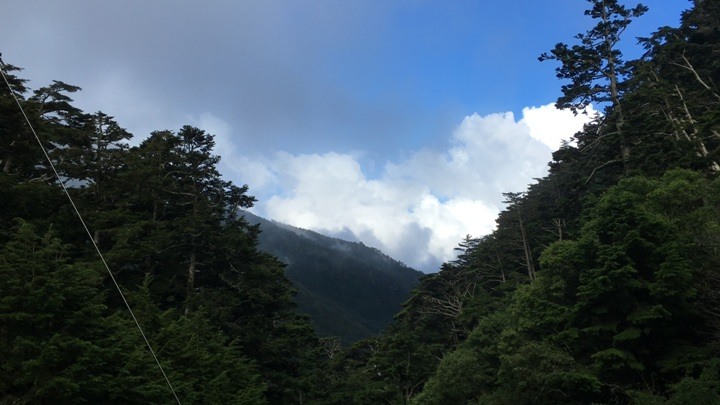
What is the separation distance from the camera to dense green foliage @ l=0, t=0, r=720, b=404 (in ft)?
39.1

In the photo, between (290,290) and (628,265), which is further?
(290,290)

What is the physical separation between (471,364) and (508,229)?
17767 millimetres

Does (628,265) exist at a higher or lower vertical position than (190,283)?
higher

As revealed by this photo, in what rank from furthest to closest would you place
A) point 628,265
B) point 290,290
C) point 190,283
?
point 290,290 < point 190,283 < point 628,265

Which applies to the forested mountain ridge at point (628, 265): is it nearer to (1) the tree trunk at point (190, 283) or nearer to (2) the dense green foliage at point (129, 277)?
(2) the dense green foliage at point (129, 277)

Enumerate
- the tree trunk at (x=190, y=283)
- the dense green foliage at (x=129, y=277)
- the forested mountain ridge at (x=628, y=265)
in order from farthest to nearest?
the tree trunk at (x=190, y=283)
the forested mountain ridge at (x=628, y=265)
the dense green foliage at (x=129, y=277)

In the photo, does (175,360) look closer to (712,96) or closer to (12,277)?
(12,277)

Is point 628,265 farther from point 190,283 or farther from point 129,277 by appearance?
point 129,277

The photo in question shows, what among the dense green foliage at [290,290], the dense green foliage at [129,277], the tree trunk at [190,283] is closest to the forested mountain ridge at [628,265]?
the dense green foliage at [290,290]

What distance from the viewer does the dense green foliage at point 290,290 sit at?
39.1 ft

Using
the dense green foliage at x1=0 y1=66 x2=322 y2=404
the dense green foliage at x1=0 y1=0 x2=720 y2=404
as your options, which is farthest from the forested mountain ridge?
the dense green foliage at x1=0 y1=66 x2=322 y2=404

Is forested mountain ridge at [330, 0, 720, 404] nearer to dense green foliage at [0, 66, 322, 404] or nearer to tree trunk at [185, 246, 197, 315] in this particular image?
dense green foliage at [0, 66, 322, 404]

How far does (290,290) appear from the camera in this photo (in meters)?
36.4

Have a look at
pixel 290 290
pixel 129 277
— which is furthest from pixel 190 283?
pixel 290 290
